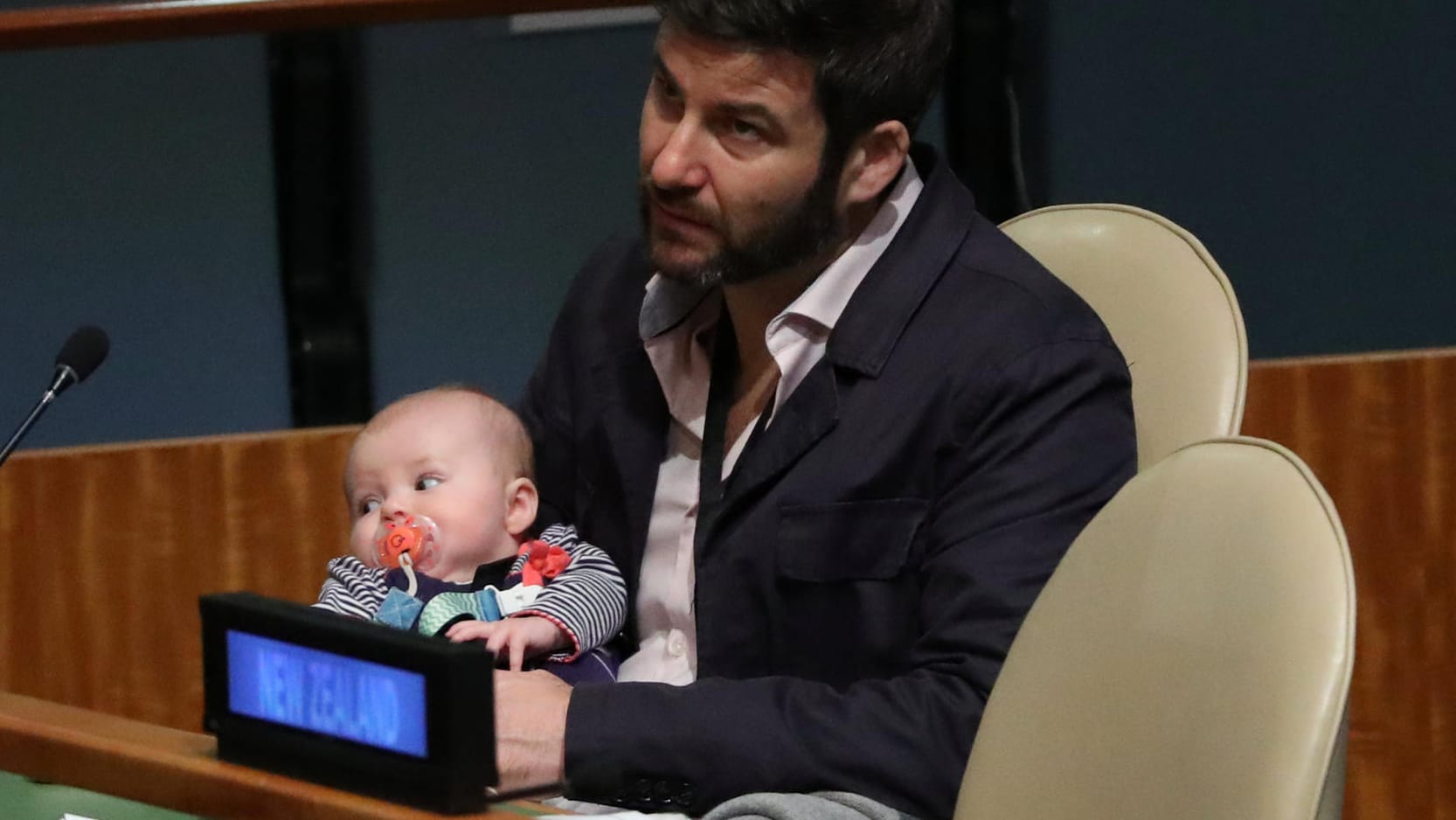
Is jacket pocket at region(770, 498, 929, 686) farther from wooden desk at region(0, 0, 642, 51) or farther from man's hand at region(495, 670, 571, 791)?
wooden desk at region(0, 0, 642, 51)

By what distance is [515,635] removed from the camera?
1835mm

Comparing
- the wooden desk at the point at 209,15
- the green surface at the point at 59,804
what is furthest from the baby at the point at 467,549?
the wooden desk at the point at 209,15

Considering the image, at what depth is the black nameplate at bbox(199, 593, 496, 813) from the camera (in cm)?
112

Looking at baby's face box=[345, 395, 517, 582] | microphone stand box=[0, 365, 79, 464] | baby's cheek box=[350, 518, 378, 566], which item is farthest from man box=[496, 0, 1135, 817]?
microphone stand box=[0, 365, 79, 464]

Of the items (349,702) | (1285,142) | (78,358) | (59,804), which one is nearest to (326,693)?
(349,702)

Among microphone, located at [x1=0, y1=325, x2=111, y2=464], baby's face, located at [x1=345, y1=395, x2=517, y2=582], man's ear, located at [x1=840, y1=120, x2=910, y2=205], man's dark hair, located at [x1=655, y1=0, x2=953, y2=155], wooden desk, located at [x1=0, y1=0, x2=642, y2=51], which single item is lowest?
baby's face, located at [x1=345, y1=395, x2=517, y2=582]

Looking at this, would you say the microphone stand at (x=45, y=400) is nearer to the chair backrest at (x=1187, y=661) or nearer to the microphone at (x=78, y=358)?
the microphone at (x=78, y=358)

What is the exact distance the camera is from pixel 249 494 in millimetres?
2734

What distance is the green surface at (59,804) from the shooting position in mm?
1271

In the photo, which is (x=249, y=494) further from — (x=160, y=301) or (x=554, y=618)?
(x=554, y=618)

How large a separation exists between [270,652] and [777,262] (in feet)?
2.59

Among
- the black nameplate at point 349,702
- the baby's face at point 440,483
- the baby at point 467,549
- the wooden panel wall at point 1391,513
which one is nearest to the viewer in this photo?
the black nameplate at point 349,702

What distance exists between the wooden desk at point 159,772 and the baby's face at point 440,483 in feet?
1.90

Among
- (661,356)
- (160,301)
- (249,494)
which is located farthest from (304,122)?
(661,356)
